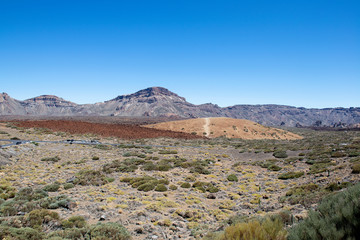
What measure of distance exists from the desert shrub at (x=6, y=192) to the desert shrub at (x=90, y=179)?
367 cm

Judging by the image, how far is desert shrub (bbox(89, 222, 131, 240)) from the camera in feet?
24.3

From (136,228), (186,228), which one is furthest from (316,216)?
(136,228)

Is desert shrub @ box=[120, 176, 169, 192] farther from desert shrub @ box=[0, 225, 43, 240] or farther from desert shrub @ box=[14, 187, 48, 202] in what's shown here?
desert shrub @ box=[0, 225, 43, 240]

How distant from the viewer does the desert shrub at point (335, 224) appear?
5.03 m

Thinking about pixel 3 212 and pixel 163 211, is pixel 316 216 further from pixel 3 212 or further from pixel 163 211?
pixel 3 212

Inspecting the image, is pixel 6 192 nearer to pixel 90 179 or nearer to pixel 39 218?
pixel 90 179

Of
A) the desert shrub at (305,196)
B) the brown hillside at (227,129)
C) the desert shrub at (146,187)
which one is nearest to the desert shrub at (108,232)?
the desert shrub at (146,187)

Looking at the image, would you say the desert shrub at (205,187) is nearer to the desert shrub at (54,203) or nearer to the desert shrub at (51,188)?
the desert shrub at (54,203)

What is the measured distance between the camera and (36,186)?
14.3 meters

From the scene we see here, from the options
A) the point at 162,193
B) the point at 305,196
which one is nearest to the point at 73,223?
the point at 162,193

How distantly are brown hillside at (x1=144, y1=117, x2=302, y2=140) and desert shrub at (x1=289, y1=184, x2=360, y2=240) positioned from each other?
185 feet

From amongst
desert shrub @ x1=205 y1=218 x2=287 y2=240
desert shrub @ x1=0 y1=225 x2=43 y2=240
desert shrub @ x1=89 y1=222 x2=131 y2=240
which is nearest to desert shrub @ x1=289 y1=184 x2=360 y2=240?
desert shrub @ x1=205 y1=218 x2=287 y2=240

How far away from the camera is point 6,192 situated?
12344mm

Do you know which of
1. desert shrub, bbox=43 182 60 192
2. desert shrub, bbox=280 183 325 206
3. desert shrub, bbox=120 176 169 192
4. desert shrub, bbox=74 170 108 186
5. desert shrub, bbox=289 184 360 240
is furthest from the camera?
desert shrub, bbox=74 170 108 186
